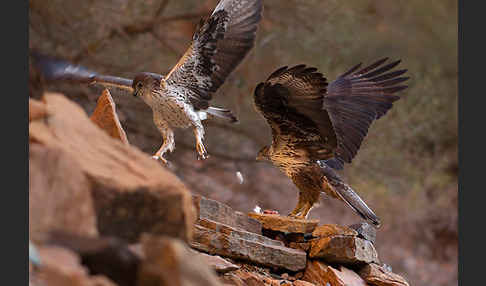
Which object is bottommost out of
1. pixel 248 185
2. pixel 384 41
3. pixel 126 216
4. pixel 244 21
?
pixel 248 185

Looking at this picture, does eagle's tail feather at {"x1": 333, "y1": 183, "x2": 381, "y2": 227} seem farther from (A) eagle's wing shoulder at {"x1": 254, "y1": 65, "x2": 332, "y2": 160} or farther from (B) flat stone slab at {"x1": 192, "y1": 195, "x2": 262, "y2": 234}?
(B) flat stone slab at {"x1": 192, "y1": 195, "x2": 262, "y2": 234}

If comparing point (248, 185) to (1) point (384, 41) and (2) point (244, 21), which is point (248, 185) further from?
(2) point (244, 21)

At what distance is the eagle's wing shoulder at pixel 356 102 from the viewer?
8.56 ft

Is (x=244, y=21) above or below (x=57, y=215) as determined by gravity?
above

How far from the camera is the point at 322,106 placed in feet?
7.18

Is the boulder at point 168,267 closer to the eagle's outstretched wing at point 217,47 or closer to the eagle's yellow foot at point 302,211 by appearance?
the eagle's outstretched wing at point 217,47

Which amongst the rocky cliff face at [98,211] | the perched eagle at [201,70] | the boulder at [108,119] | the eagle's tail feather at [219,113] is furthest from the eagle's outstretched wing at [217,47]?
the rocky cliff face at [98,211]

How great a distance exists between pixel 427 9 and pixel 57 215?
561cm

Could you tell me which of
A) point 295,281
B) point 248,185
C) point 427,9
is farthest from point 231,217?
point 427,9

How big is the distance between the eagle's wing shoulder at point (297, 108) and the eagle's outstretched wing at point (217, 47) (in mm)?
207

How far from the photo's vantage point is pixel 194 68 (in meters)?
2.33

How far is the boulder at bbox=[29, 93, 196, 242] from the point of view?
1118 millimetres

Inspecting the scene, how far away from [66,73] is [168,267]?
1.27m

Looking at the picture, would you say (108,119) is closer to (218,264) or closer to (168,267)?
(218,264)
